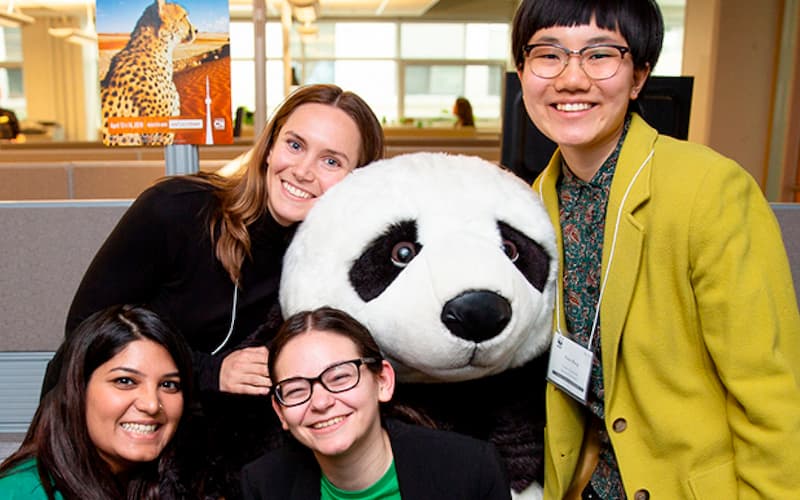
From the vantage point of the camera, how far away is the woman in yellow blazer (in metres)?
1.10

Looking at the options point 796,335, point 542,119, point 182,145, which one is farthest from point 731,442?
point 182,145

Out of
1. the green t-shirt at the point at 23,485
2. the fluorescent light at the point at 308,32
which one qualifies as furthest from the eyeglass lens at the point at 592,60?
the fluorescent light at the point at 308,32

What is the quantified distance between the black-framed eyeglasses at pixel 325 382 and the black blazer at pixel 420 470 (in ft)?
0.59

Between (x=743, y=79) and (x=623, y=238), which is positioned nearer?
(x=623, y=238)

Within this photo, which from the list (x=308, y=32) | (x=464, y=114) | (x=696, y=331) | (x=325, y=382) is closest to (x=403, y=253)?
(x=325, y=382)

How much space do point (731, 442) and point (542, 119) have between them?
0.62 m

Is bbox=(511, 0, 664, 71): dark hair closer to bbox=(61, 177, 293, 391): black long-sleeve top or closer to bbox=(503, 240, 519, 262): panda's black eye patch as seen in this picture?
bbox=(503, 240, 519, 262): panda's black eye patch

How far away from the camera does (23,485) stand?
52.6 inches

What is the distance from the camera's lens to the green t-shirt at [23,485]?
1310 mm

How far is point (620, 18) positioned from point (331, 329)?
0.71 m

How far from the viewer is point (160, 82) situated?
2221 millimetres

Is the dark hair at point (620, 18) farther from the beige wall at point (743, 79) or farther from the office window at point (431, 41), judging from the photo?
the office window at point (431, 41)

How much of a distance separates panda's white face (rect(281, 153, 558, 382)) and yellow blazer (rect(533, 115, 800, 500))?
0.16 m

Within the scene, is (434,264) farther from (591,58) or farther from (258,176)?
(258,176)
